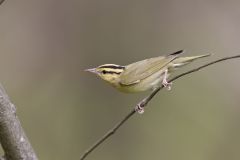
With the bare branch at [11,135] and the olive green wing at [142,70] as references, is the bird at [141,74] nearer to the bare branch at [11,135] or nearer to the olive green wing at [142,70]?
the olive green wing at [142,70]

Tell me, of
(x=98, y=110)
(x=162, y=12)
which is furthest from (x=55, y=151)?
(x=162, y=12)

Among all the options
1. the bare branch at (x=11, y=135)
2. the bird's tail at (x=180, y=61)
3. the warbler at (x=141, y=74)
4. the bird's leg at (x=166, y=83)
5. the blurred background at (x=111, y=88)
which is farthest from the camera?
the blurred background at (x=111, y=88)

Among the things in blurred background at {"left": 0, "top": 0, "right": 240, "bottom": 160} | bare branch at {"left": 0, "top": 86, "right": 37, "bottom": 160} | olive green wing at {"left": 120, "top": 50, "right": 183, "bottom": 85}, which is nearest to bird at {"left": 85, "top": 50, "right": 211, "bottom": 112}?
olive green wing at {"left": 120, "top": 50, "right": 183, "bottom": 85}

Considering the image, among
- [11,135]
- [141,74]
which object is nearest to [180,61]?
[141,74]

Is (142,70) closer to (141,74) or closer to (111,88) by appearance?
(141,74)

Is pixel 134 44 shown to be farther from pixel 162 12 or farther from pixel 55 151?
pixel 55 151

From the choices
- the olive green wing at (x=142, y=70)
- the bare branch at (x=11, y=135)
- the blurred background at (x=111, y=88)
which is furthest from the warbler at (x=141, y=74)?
the blurred background at (x=111, y=88)

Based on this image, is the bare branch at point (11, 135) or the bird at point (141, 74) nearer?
the bare branch at point (11, 135)
